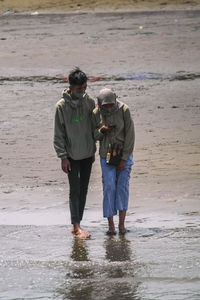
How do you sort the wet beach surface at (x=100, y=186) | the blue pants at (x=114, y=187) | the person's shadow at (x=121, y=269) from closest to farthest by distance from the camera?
the person's shadow at (x=121, y=269) < the wet beach surface at (x=100, y=186) < the blue pants at (x=114, y=187)

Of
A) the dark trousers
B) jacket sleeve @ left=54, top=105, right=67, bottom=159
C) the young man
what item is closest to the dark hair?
the young man

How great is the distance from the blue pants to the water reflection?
0.99ft

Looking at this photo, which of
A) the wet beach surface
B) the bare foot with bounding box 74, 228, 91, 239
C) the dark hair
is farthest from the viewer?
the bare foot with bounding box 74, 228, 91, 239

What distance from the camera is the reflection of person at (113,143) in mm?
6344

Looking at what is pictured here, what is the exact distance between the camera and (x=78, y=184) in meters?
6.64

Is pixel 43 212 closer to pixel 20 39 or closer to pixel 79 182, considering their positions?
pixel 79 182

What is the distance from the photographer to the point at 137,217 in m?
7.29

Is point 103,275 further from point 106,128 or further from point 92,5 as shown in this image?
point 92,5

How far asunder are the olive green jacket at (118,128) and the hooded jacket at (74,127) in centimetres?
7

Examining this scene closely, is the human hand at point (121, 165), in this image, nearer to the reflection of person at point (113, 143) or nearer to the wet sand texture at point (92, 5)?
the reflection of person at point (113, 143)

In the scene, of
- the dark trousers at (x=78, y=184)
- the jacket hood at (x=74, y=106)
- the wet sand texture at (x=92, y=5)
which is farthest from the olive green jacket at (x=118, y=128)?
the wet sand texture at (x=92, y=5)

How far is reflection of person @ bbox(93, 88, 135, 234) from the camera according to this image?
634 cm

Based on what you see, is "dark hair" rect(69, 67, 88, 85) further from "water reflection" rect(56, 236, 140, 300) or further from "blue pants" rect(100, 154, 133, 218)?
"water reflection" rect(56, 236, 140, 300)

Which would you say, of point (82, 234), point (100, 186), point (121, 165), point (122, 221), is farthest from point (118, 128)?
point (100, 186)
